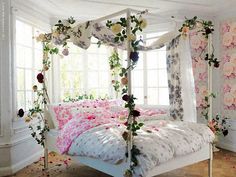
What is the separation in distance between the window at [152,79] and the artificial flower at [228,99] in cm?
108

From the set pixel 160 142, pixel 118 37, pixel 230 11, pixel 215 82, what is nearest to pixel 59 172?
pixel 160 142

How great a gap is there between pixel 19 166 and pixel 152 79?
9.94 ft

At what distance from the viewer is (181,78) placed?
3.78 meters

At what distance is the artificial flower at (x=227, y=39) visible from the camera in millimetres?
5086

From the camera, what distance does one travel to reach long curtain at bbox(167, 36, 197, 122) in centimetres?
378

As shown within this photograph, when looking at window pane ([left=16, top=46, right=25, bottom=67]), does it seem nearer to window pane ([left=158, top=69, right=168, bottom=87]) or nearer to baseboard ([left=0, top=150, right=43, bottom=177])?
baseboard ([left=0, top=150, right=43, bottom=177])

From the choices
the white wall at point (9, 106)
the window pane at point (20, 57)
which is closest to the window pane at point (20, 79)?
the window pane at point (20, 57)

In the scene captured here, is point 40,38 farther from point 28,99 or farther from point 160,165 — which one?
point 160,165

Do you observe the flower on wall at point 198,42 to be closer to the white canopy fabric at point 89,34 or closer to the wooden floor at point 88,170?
the white canopy fabric at point 89,34

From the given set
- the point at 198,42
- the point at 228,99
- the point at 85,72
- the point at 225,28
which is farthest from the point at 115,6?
the point at 228,99

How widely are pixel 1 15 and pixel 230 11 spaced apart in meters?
3.85

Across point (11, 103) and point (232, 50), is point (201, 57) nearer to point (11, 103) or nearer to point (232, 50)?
point (232, 50)

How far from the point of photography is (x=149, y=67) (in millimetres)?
5812

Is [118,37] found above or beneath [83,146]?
above
